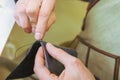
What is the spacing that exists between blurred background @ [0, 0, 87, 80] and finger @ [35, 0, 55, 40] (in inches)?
7.6

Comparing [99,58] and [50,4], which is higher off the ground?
[50,4]

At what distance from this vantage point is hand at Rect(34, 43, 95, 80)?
1.78 feet

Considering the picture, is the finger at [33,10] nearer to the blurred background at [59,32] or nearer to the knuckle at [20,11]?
the knuckle at [20,11]

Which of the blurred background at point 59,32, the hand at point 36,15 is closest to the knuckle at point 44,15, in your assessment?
the hand at point 36,15

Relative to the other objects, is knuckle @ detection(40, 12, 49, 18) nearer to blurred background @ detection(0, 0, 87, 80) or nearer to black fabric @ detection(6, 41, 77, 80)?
black fabric @ detection(6, 41, 77, 80)

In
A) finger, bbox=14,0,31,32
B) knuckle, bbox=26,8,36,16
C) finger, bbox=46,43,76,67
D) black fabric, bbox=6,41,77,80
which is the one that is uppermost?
knuckle, bbox=26,8,36,16

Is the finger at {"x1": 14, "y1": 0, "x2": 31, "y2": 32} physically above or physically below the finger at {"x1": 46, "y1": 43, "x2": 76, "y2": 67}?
above

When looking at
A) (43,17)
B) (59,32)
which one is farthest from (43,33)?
(59,32)

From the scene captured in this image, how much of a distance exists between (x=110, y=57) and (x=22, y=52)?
1.10ft

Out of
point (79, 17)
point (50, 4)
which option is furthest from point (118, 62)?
point (79, 17)

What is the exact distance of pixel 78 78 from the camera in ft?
1.81

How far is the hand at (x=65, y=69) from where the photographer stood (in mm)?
542

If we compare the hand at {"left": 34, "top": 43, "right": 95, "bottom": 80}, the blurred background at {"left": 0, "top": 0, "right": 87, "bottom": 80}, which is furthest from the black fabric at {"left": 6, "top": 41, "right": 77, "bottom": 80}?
the blurred background at {"left": 0, "top": 0, "right": 87, "bottom": 80}

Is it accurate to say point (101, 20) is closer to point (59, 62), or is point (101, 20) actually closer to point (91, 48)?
point (91, 48)
